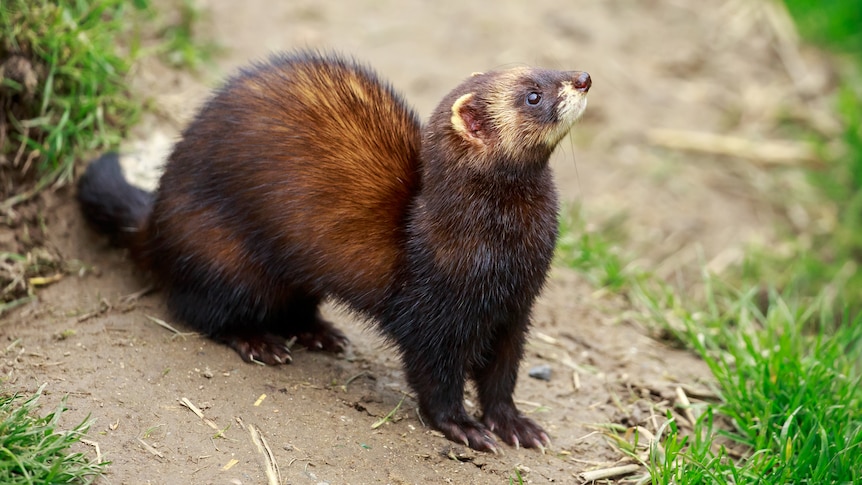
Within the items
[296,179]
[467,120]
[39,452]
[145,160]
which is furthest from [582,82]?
[145,160]

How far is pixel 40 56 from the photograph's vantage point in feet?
19.4

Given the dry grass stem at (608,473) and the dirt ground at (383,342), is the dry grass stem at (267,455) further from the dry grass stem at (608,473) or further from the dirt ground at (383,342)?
the dry grass stem at (608,473)

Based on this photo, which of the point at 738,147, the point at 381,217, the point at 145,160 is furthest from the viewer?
the point at 738,147

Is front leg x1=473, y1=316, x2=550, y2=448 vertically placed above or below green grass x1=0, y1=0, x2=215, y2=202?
below

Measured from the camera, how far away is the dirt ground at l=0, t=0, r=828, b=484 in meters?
4.52

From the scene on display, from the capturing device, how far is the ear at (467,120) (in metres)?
4.52

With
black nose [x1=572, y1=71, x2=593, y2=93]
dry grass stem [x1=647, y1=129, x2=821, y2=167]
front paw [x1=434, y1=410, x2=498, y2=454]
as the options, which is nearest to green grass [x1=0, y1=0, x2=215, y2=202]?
front paw [x1=434, y1=410, x2=498, y2=454]

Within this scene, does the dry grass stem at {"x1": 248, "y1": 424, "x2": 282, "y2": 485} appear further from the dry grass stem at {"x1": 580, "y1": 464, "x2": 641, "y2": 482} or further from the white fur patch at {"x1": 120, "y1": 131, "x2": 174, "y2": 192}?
the white fur patch at {"x1": 120, "y1": 131, "x2": 174, "y2": 192}

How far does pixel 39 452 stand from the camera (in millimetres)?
3893

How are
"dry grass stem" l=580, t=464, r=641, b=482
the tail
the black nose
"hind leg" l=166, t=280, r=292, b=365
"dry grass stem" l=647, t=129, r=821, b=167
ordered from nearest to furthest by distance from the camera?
the black nose < "dry grass stem" l=580, t=464, r=641, b=482 < "hind leg" l=166, t=280, r=292, b=365 < the tail < "dry grass stem" l=647, t=129, r=821, b=167

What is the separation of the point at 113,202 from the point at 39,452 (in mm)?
2122

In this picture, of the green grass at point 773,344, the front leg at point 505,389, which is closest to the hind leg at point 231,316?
the front leg at point 505,389

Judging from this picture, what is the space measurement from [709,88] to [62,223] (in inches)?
283

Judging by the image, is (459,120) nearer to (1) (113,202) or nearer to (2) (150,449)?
(2) (150,449)
